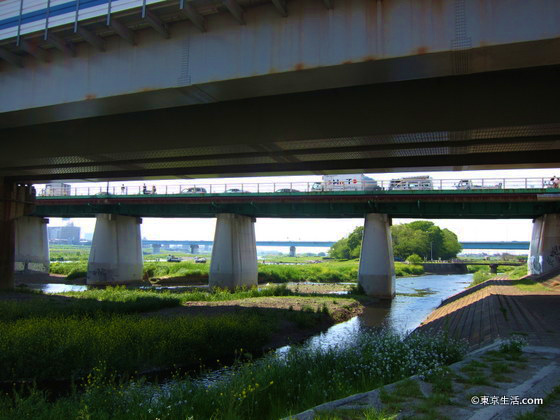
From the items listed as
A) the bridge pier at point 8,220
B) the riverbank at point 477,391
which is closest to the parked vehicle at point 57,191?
the bridge pier at point 8,220

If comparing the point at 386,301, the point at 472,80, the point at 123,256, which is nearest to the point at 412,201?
the point at 386,301

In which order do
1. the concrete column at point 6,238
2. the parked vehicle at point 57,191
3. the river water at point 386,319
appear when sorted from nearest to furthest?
the river water at point 386,319, the concrete column at point 6,238, the parked vehicle at point 57,191

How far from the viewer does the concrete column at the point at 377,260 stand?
38406 mm

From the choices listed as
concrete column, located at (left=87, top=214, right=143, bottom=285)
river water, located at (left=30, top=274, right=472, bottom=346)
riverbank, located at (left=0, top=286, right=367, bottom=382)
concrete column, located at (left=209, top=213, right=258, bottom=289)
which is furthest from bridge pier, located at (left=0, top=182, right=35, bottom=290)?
river water, located at (left=30, top=274, right=472, bottom=346)

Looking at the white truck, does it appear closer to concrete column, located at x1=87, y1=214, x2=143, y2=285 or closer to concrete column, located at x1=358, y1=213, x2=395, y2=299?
concrete column, located at x1=358, y1=213, x2=395, y2=299

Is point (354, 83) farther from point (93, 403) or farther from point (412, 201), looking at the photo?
point (412, 201)

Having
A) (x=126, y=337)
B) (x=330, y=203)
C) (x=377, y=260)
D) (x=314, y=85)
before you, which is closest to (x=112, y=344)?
(x=126, y=337)

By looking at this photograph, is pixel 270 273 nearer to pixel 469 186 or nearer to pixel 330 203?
pixel 330 203

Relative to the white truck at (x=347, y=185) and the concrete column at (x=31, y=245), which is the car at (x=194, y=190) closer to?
the white truck at (x=347, y=185)

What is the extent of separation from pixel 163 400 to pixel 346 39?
9.04 meters

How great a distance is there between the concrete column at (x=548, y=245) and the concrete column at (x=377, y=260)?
558 inches

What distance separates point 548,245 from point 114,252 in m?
46.5

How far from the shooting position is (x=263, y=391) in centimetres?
767

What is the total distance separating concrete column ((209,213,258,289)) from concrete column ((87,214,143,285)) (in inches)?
508
